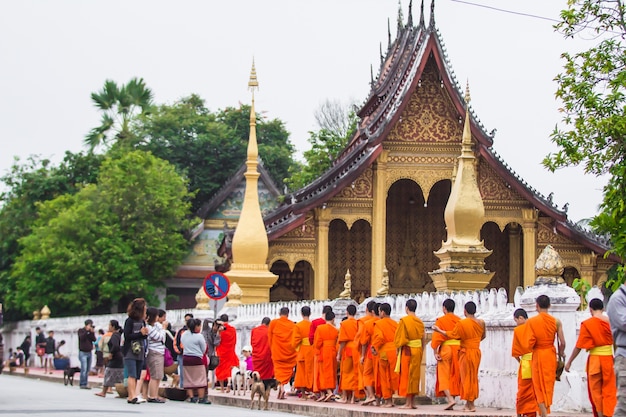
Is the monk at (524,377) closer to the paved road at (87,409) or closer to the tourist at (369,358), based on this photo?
the paved road at (87,409)

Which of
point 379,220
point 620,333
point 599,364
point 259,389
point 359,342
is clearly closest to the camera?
point 620,333

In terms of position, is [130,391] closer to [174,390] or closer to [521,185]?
[174,390]

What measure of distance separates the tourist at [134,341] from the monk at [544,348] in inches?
233

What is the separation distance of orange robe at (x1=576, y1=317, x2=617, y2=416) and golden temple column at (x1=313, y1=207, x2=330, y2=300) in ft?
62.3

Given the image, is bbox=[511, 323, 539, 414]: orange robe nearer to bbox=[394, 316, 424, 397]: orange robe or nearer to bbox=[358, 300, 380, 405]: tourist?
bbox=[394, 316, 424, 397]: orange robe

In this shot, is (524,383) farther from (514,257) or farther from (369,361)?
(514,257)

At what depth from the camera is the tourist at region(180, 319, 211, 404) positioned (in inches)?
728

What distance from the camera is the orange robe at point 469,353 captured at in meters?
14.7

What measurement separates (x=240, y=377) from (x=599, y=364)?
32.4 ft

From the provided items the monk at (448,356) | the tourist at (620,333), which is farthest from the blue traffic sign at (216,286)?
the tourist at (620,333)

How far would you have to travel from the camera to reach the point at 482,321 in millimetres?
14828

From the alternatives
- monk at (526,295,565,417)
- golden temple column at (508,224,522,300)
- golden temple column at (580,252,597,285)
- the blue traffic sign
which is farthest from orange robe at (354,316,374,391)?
golden temple column at (508,224,522,300)

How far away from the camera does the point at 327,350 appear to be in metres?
18.0

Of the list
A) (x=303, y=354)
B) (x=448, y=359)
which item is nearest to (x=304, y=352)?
(x=303, y=354)
